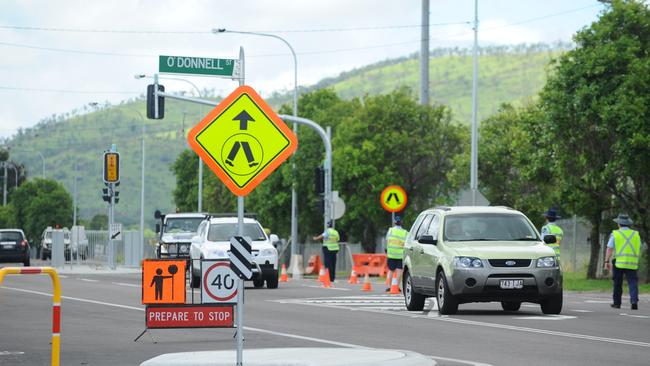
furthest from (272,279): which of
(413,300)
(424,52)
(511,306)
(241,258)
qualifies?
(241,258)

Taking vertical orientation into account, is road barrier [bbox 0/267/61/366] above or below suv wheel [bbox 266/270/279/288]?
above

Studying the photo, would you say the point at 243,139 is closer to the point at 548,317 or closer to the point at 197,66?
the point at 197,66

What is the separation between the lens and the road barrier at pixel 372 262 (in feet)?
155

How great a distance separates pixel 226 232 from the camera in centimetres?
3609

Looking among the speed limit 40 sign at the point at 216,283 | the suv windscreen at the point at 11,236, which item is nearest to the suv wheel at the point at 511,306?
the speed limit 40 sign at the point at 216,283

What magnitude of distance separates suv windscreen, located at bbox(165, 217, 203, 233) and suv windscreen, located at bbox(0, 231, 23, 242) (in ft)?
64.1

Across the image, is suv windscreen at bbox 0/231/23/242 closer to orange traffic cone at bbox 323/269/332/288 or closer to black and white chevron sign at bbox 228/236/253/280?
orange traffic cone at bbox 323/269/332/288

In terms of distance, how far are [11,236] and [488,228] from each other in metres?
40.4

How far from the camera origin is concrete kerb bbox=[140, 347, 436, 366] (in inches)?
575

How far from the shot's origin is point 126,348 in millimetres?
17719

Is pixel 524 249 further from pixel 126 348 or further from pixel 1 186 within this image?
pixel 1 186

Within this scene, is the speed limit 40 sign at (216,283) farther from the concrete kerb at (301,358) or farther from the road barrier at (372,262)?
the road barrier at (372,262)

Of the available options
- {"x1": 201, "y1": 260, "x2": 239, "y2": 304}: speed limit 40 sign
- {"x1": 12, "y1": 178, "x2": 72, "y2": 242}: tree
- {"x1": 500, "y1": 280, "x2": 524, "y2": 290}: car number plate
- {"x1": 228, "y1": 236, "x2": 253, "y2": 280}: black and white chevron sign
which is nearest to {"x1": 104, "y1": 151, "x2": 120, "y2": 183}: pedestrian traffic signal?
{"x1": 500, "y1": 280, "x2": 524, "y2": 290}: car number plate

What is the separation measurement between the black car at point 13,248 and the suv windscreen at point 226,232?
26.2m
